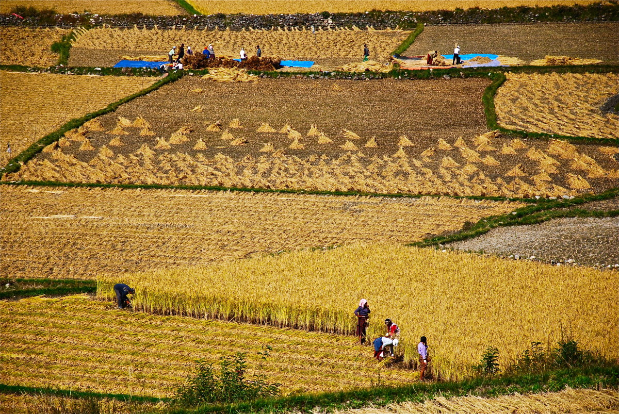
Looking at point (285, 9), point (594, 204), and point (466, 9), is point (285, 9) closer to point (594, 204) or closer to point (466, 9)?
point (466, 9)

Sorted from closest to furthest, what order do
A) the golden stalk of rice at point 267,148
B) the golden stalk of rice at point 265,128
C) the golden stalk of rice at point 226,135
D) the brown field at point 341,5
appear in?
the golden stalk of rice at point 267,148 < the golden stalk of rice at point 226,135 < the golden stalk of rice at point 265,128 < the brown field at point 341,5

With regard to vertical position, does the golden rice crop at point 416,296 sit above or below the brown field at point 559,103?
below

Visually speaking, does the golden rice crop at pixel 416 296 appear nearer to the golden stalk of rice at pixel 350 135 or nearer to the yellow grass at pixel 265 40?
the golden stalk of rice at pixel 350 135

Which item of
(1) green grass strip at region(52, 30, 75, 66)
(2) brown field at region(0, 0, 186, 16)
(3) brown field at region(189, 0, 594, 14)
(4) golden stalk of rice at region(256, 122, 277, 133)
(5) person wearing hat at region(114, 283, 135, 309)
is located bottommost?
(5) person wearing hat at region(114, 283, 135, 309)

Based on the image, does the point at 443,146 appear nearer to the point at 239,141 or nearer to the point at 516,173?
the point at 516,173

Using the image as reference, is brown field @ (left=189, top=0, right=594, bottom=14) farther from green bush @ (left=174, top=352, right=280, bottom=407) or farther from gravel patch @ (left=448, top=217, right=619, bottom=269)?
green bush @ (left=174, top=352, right=280, bottom=407)

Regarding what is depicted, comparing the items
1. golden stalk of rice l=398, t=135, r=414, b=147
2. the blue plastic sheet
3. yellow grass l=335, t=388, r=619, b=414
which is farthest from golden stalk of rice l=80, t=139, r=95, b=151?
yellow grass l=335, t=388, r=619, b=414

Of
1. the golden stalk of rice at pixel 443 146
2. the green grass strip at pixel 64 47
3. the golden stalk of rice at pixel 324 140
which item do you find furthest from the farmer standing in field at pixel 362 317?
the green grass strip at pixel 64 47
